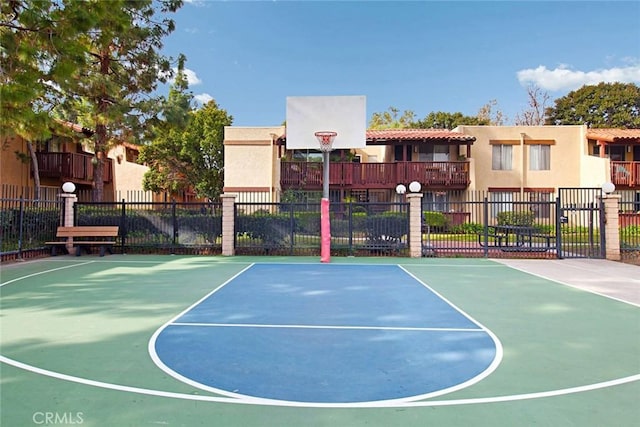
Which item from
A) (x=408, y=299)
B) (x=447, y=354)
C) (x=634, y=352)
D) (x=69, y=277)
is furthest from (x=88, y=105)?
(x=634, y=352)

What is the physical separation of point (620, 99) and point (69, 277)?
51.7 meters

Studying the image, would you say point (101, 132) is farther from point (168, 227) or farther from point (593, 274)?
point (593, 274)

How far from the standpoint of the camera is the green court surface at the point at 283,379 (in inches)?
132

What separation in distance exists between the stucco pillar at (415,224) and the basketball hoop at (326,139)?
138 inches

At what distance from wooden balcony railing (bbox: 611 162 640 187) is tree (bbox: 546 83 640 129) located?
20.0m

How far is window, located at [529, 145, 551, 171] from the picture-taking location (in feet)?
84.4

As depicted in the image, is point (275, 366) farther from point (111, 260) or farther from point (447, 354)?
point (111, 260)

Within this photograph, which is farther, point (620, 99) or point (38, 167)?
point (620, 99)

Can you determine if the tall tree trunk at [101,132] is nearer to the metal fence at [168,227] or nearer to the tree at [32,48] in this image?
the metal fence at [168,227]

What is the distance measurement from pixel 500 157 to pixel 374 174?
860 centimetres

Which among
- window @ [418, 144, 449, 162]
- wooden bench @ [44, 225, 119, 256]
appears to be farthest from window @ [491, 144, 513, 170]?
wooden bench @ [44, 225, 119, 256]

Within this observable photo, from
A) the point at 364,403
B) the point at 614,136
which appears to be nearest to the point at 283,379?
the point at 364,403

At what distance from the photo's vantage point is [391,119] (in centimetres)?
4609

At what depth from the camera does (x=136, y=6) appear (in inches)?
638
